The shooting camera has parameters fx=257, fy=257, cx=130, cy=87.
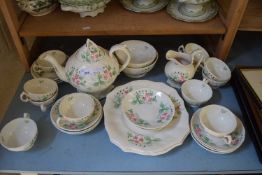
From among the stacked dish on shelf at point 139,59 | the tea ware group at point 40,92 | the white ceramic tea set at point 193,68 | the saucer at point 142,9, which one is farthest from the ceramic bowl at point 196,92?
the tea ware group at point 40,92

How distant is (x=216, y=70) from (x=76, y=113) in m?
0.45

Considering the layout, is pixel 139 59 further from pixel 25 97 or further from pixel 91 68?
pixel 25 97

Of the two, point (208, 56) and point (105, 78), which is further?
point (208, 56)

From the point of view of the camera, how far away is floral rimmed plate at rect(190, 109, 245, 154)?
63cm

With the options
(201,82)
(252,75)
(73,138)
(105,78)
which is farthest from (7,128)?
(252,75)

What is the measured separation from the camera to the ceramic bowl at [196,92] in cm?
73

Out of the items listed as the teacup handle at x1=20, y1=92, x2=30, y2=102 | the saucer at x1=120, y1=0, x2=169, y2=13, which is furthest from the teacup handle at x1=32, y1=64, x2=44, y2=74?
the saucer at x1=120, y1=0, x2=169, y2=13

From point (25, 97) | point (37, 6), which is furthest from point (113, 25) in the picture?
point (25, 97)

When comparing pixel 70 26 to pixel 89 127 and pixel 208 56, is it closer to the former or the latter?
pixel 89 127

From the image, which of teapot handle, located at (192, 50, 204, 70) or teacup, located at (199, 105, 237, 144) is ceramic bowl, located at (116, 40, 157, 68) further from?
teacup, located at (199, 105, 237, 144)

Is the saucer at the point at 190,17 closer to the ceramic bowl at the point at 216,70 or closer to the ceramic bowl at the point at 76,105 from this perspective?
the ceramic bowl at the point at 216,70

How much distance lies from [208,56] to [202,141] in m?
0.31

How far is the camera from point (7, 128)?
67cm

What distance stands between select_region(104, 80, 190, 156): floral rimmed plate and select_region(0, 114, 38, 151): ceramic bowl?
0.19 meters
